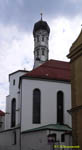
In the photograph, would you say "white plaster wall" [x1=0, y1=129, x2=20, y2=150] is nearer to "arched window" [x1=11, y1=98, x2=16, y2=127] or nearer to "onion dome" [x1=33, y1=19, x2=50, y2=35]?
"arched window" [x1=11, y1=98, x2=16, y2=127]

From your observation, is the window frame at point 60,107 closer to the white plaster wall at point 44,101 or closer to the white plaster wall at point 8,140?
the white plaster wall at point 44,101

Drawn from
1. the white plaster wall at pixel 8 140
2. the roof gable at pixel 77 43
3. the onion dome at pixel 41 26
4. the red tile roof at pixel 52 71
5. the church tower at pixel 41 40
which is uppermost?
the onion dome at pixel 41 26

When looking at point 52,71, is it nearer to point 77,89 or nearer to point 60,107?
point 60,107

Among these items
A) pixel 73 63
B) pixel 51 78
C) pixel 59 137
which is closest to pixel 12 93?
pixel 51 78

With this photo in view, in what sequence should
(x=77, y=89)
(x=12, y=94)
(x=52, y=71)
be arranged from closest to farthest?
(x=77, y=89) < (x=52, y=71) < (x=12, y=94)

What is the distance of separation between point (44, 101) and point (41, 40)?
2750 cm

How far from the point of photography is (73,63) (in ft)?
73.9

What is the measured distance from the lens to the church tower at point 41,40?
2415 inches

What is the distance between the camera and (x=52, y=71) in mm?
40781

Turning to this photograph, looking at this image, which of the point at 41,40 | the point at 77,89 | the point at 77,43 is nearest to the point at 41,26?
the point at 41,40

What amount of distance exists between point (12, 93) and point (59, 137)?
45.1 feet

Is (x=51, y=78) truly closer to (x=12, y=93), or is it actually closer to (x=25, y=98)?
(x=25, y=98)

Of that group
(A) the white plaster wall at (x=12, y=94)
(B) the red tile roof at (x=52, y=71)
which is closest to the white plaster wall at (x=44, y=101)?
(B) the red tile roof at (x=52, y=71)

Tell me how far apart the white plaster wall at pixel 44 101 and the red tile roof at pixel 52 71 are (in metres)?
0.85
